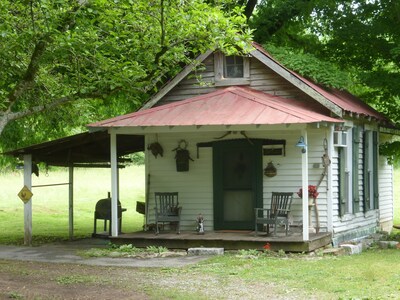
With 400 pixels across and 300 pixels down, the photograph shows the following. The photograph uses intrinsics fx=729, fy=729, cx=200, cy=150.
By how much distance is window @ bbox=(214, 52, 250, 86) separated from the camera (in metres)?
17.0

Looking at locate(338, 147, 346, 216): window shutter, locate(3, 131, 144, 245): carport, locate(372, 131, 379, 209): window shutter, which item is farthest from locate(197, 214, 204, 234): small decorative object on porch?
locate(372, 131, 379, 209): window shutter

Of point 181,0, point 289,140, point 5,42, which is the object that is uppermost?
point 181,0

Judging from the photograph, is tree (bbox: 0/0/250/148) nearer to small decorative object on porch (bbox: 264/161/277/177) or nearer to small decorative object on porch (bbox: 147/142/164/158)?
small decorative object on porch (bbox: 147/142/164/158)

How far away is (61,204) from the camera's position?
3650cm

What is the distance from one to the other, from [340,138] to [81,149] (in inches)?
258

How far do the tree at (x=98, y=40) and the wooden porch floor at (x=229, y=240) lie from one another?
128 inches

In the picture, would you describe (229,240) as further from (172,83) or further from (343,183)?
(172,83)

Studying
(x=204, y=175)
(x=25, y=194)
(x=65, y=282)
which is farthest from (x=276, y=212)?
(x=25, y=194)

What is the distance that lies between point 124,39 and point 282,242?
5.06m

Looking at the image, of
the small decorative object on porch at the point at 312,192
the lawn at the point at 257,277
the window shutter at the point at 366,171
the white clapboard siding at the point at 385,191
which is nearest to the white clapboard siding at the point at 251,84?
the small decorative object on porch at the point at 312,192

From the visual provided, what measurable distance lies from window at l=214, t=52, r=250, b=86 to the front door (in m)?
1.50

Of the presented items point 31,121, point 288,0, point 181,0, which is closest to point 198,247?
point 181,0

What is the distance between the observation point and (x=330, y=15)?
1950 centimetres

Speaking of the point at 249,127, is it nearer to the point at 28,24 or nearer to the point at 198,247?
the point at 198,247
